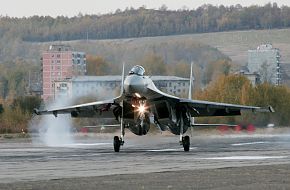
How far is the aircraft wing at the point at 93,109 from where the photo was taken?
39591 mm

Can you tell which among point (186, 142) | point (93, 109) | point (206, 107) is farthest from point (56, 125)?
point (186, 142)

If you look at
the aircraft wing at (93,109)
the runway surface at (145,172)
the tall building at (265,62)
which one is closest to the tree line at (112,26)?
the tall building at (265,62)

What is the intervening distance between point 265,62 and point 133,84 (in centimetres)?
13527

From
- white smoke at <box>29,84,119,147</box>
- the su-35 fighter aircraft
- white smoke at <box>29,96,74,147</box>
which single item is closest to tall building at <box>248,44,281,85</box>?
white smoke at <box>29,84,119,147</box>

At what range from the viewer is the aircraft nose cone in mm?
36438

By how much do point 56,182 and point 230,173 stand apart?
480 cm

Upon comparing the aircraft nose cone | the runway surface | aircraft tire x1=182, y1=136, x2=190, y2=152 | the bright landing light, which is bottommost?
aircraft tire x1=182, y1=136, x2=190, y2=152

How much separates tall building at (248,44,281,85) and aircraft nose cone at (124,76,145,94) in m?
113

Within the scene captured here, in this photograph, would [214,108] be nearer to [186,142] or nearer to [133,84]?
[186,142]

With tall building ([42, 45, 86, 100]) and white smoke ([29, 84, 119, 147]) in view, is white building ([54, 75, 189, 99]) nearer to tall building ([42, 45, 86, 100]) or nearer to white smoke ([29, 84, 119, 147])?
white smoke ([29, 84, 119, 147])

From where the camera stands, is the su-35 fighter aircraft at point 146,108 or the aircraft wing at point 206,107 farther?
the aircraft wing at point 206,107

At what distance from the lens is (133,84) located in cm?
3647

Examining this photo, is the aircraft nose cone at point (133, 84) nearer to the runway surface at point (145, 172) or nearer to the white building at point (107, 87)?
the runway surface at point (145, 172)

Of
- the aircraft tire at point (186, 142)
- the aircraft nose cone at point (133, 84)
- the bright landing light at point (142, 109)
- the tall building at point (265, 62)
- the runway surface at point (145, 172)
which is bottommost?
the tall building at point (265, 62)
